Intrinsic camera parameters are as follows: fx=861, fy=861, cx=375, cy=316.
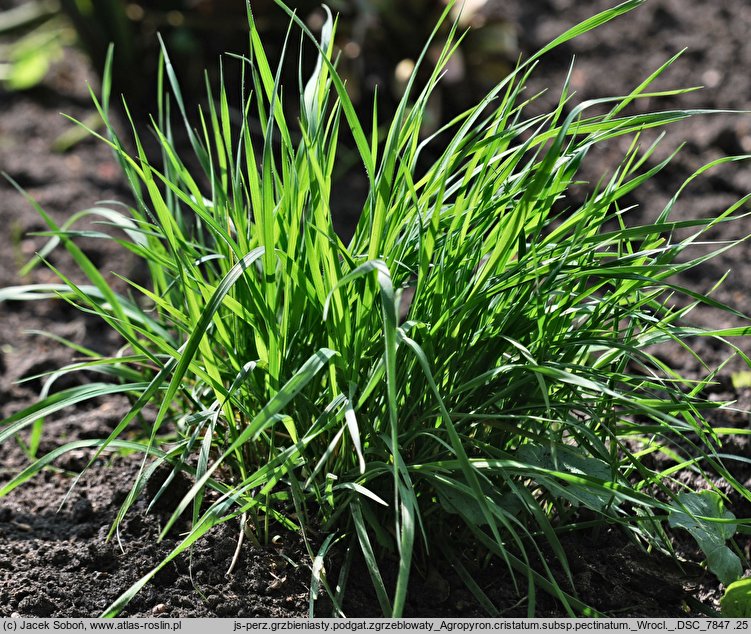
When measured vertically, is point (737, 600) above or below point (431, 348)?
below

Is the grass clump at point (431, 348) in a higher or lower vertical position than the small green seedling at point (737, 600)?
higher

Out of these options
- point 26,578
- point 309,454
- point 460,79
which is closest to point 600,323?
point 309,454

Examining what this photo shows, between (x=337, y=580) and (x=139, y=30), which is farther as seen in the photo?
(x=139, y=30)

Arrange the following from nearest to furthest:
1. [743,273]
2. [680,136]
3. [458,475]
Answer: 1. [458,475]
2. [743,273]
3. [680,136]

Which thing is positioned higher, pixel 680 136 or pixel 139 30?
pixel 139 30

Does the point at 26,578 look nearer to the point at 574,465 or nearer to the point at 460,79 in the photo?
the point at 574,465

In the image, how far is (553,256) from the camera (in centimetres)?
135

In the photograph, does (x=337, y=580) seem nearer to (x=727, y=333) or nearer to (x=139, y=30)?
(x=727, y=333)

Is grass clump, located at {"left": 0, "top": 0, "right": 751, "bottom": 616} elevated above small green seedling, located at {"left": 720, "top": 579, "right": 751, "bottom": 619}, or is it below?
above

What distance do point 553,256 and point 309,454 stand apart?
50 cm

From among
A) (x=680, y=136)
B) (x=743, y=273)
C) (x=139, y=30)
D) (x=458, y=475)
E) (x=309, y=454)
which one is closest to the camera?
(x=458, y=475)

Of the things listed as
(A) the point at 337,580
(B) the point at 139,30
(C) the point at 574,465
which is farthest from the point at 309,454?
(B) the point at 139,30

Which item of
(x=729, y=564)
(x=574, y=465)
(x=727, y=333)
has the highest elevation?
(x=727, y=333)

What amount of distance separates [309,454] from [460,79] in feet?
6.47
